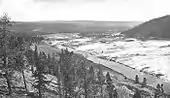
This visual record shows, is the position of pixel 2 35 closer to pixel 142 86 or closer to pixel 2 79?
pixel 2 79

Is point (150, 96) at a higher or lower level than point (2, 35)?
lower

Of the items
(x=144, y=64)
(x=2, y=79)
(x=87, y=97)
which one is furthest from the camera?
(x=144, y=64)

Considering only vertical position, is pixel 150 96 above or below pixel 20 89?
below

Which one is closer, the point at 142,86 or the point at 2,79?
the point at 2,79

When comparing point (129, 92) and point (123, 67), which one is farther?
point (123, 67)

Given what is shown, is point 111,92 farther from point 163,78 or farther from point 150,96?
point 163,78

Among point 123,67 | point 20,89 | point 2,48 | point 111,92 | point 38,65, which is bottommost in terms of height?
point 123,67

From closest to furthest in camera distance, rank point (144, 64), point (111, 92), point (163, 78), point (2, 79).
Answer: point (2, 79) → point (111, 92) → point (163, 78) → point (144, 64)

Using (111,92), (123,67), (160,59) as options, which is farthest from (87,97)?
(160,59)

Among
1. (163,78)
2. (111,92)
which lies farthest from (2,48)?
(163,78)
